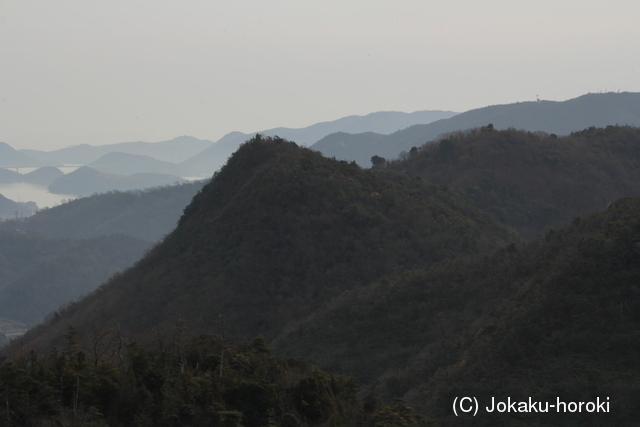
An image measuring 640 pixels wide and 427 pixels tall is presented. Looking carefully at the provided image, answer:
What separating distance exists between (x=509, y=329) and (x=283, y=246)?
59.2 ft

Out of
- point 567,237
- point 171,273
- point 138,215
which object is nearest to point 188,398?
point 567,237

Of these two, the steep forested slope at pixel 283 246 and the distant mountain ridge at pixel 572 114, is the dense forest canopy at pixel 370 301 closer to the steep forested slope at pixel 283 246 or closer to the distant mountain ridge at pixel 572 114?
the steep forested slope at pixel 283 246

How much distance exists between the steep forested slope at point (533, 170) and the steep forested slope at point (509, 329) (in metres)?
22.2

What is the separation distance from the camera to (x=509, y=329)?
20.1 metres

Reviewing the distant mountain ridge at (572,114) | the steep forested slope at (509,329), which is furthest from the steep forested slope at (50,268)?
the steep forested slope at (509,329)

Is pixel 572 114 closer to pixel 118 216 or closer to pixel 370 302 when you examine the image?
pixel 118 216

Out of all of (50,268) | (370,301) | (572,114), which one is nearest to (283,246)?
(370,301)

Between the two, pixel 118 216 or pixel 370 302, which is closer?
pixel 370 302

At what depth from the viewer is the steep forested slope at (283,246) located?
32656mm

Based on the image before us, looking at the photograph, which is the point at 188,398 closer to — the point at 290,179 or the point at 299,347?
the point at 299,347

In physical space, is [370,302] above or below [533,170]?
below

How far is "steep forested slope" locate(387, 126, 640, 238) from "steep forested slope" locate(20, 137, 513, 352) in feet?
27.5

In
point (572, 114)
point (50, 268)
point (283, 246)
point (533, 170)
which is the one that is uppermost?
point (572, 114)

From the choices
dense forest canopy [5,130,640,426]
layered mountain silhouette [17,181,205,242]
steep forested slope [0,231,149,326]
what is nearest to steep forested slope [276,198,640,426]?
dense forest canopy [5,130,640,426]
